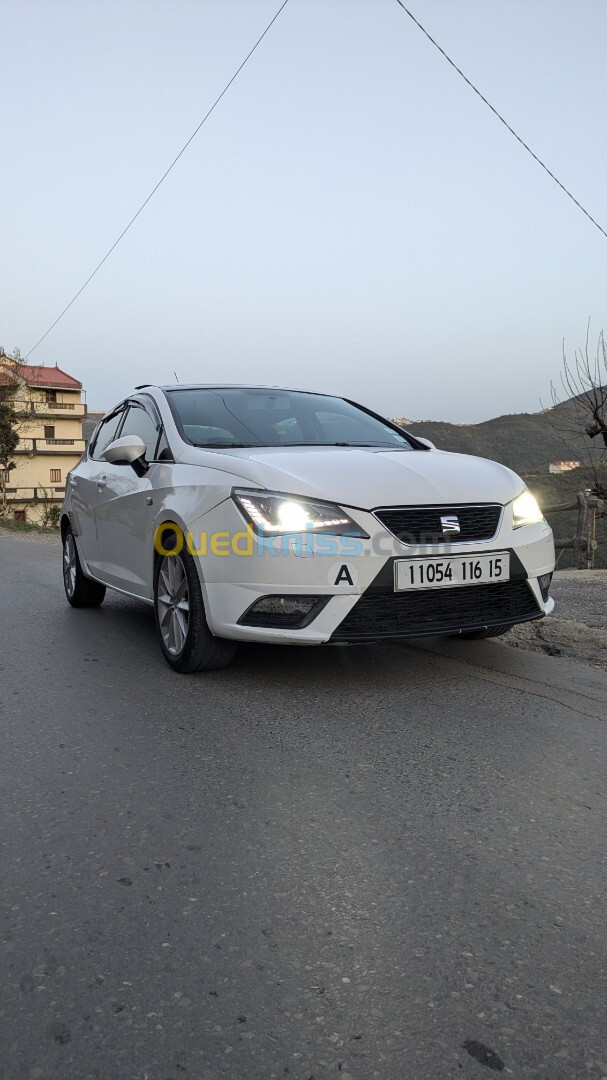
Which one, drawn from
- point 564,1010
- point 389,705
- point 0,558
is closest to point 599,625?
point 389,705

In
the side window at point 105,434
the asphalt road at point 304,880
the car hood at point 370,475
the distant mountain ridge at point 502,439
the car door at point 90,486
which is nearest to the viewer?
the asphalt road at point 304,880

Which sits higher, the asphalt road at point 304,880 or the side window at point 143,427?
the side window at point 143,427

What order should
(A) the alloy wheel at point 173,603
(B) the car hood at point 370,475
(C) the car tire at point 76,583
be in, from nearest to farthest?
1. (B) the car hood at point 370,475
2. (A) the alloy wheel at point 173,603
3. (C) the car tire at point 76,583

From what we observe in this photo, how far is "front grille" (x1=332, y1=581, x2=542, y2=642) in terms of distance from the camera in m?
3.98

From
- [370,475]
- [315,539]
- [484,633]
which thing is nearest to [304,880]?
[315,539]

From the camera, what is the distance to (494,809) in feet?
9.23

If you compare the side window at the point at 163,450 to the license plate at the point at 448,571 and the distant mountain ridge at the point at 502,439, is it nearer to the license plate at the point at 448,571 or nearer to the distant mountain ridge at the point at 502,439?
the license plate at the point at 448,571

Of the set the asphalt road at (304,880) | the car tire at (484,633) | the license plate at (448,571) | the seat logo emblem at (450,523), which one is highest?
the seat logo emblem at (450,523)

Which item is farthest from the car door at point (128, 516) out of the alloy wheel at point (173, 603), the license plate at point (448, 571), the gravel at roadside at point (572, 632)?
the gravel at roadside at point (572, 632)

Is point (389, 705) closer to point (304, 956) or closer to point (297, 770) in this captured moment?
point (297, 770)

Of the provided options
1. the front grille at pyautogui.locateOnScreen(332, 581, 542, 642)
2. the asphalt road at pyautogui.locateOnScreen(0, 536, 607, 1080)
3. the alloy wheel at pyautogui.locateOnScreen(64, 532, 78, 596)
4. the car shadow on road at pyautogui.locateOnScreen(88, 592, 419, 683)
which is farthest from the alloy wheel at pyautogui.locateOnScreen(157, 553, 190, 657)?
the alloy wheel at pyautogui.locateOnScreen(64, 532, 78, 596)

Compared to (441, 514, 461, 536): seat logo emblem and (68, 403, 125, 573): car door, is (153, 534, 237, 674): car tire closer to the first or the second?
(441, 514, 461, 536): seat logo emblem

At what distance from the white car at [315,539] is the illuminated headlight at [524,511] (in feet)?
0.03

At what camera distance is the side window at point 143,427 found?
5352 mm
